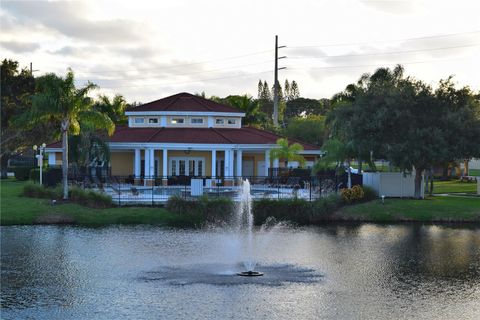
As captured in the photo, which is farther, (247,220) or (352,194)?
(352,194)

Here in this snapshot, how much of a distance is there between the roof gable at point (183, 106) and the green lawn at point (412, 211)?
20918 mm

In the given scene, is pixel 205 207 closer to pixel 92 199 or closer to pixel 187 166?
pixel 92 199

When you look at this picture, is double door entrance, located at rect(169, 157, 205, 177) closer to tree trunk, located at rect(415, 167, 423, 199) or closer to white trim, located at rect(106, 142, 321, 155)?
white trim, located at rect(106, 142, 321, 155)

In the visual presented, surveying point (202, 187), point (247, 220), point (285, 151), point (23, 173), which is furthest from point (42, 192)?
point (23, 173)

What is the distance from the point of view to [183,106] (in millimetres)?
61375

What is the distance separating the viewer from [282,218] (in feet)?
134

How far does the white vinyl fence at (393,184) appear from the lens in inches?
1917

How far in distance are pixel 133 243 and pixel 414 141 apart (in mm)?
21917

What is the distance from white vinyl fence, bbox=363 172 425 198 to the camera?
160ft

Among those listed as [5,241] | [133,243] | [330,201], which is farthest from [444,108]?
[5,241]

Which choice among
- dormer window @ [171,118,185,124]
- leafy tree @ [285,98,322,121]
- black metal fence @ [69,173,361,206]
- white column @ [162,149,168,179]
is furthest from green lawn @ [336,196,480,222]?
leafy tree @ [285,98,322,121]

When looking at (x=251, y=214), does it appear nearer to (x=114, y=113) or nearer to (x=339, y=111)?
(x=339, y=111)

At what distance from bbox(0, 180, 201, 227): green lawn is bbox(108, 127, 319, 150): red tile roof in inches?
595

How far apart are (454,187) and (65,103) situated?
3544 centimetres
